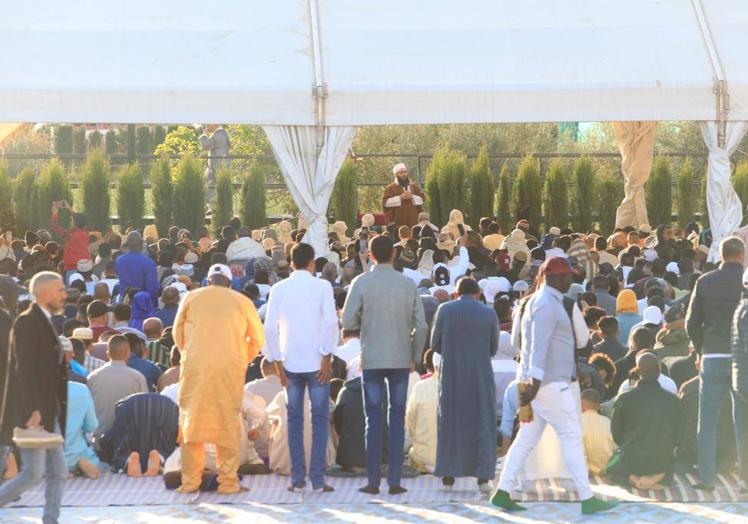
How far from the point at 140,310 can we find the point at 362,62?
4.41 m

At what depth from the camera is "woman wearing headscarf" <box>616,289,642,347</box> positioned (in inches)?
475

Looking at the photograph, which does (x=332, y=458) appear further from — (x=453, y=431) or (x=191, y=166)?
(x=191, y=166)

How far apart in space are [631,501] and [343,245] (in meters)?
8.96

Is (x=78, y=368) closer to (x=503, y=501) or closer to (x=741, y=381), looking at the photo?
(x=503, y=501)

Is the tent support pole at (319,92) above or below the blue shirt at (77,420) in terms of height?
above

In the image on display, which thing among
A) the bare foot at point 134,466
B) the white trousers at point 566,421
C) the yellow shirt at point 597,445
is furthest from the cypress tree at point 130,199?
the white trousers at point 566,421

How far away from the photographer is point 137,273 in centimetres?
1366

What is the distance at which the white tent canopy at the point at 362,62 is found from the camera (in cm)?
1552

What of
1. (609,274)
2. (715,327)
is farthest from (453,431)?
(609,274)

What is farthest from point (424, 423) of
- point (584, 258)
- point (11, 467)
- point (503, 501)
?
point (584, 258)

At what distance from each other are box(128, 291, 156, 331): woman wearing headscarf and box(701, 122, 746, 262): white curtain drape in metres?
6.33

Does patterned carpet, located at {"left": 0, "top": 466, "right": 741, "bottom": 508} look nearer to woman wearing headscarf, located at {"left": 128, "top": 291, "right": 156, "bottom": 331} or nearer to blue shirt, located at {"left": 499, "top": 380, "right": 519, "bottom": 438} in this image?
blue shirt, located at {"left": 499, "top": 380, "right": 519, "bottom": 438}

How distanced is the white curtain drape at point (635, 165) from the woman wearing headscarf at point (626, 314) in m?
8.42

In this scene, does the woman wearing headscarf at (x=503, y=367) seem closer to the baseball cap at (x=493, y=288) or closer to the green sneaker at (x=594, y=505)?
the green sneaker at (x=594, y=505)
